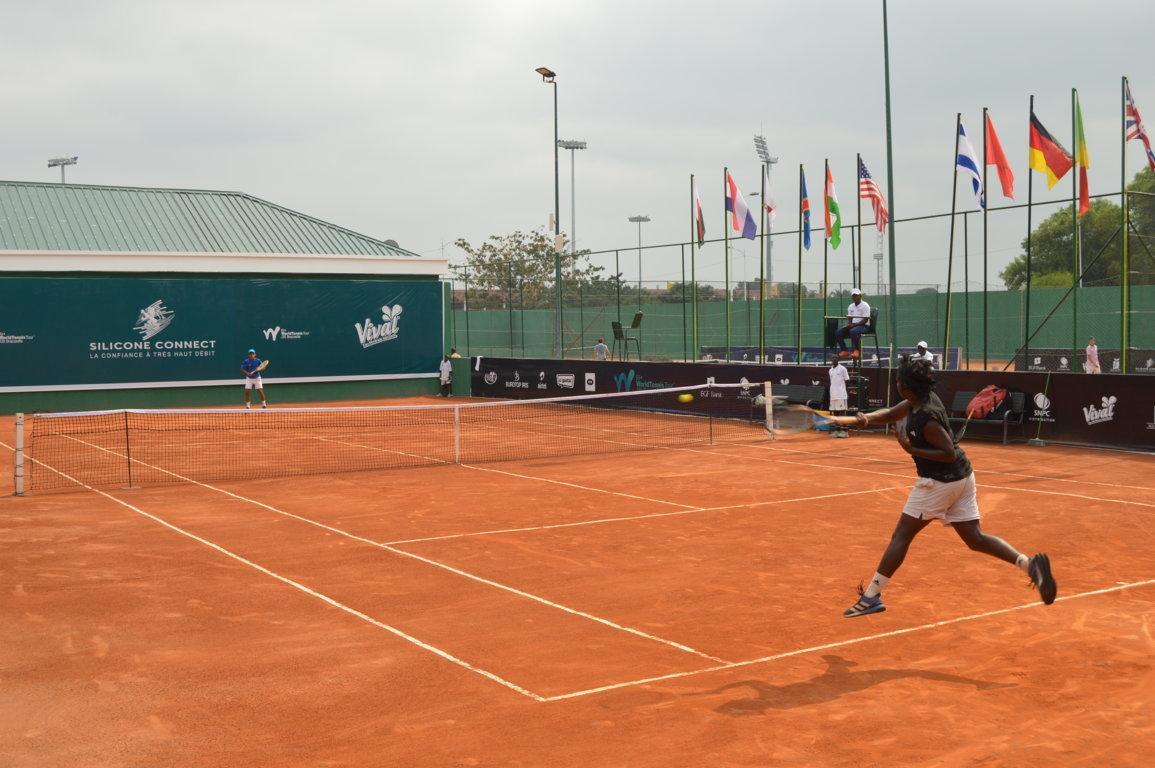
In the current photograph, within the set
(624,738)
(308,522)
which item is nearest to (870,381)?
(308,522)

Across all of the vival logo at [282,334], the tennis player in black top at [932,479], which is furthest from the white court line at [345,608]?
the vival logo at [282,334]

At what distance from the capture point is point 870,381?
82.8 ft

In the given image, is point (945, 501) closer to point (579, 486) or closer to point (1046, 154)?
point (579, 486)

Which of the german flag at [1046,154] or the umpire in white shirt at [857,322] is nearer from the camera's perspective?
the umpire in white shirt at [857,322]

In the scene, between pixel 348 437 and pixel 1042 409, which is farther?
pixel 348 437

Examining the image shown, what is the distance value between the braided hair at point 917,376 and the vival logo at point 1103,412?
14653mm

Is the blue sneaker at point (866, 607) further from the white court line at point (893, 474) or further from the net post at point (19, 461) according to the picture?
the net post at point (19, 461)

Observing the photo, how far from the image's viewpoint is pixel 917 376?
7707 mm

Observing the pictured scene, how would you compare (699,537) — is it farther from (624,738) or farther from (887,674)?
(624,738)

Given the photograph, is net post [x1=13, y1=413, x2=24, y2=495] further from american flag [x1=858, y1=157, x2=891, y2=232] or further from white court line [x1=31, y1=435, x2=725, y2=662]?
american flag [x1=858, y1=157, x2=891, y2=232]

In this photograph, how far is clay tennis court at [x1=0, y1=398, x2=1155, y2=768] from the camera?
6043 millimetres

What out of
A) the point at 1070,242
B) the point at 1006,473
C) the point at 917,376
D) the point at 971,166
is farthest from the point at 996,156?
the point at 1070,242

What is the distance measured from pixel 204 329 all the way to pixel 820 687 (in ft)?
104

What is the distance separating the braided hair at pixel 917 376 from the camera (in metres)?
7.69
